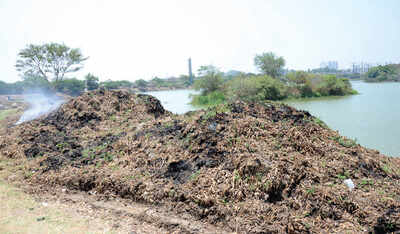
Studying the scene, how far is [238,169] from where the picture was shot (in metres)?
4.79

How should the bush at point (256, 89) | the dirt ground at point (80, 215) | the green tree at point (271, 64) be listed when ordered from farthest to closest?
the green tree at point (271, 64) → the bush at point (256, 89) → the dirt ground at point (80, 215)

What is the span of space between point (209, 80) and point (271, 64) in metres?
13.0

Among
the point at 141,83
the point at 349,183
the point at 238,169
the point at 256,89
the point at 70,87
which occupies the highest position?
the point at 141,83

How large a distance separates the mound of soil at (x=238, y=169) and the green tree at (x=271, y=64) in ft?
117

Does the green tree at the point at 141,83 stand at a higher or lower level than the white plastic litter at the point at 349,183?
higher

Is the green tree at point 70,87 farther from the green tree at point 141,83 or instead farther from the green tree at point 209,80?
the green tree at point 141,83

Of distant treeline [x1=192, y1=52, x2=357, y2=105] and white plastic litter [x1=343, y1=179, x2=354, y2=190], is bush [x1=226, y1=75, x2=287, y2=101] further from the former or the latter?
white plastic litter [x1=343, y1=179, x2=354, y2=190]

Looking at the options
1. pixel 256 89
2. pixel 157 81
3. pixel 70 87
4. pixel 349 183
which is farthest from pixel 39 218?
pixel 157 81

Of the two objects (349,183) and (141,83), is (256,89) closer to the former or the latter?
(349,183)

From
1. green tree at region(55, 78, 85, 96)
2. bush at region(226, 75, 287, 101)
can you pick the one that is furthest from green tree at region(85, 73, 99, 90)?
bush at region(226, 75, 287, 101)

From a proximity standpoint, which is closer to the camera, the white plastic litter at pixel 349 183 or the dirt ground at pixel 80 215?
the dirt ground at pixel 80 215

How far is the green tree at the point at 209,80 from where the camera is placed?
3341 cm

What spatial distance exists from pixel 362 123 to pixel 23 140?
14845 millimetres

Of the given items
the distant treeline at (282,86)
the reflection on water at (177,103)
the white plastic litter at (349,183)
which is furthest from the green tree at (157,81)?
the white plastic litter at (349,183)
